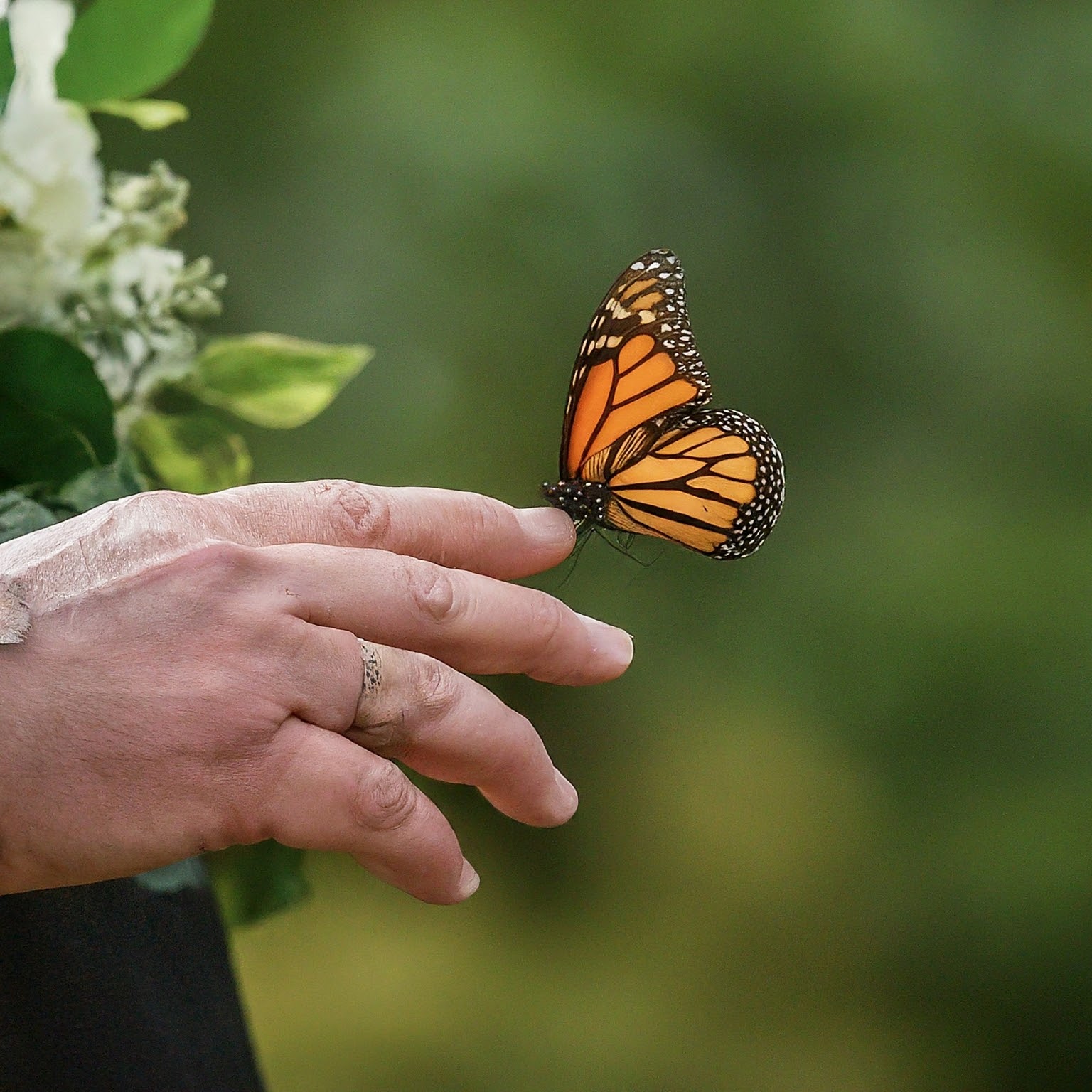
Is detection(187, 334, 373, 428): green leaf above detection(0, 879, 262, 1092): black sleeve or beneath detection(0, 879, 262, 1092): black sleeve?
above

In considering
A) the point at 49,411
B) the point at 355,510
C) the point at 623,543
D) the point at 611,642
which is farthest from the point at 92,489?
the point at 623,543

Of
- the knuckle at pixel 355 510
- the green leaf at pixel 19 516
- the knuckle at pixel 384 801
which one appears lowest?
the knuckle at pixel 384 801

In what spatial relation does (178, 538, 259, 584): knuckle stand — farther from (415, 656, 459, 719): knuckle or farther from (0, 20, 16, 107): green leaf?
(0, 20, 16, 107): green leaf

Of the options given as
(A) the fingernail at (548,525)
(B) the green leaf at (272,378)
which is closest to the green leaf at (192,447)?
(B) the green leaf at (272,378)

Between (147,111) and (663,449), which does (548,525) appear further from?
(147,111)

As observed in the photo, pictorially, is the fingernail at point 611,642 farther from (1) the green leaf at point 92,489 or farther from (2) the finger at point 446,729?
(1) the green leaf at point 92,489

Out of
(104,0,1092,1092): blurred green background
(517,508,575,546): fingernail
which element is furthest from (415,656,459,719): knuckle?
(104,0,1092,1092): blurred green background
